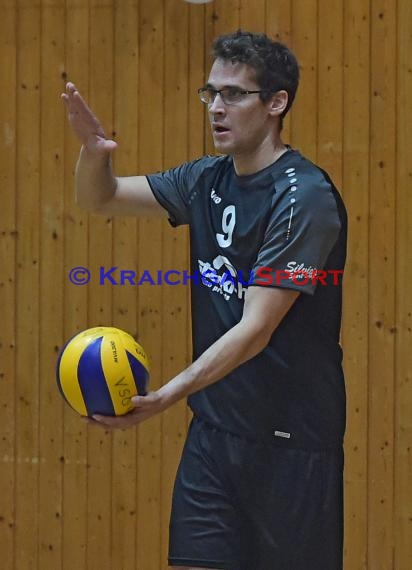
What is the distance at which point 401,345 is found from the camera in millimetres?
4625

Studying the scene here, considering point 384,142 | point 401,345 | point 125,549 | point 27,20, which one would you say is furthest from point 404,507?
point 27,20

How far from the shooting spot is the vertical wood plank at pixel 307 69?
15.3 ft

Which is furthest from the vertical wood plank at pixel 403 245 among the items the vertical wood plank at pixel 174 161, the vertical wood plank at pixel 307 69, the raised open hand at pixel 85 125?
the raised open hand at pixel 85 125

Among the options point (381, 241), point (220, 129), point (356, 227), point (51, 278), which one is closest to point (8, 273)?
point (51, 278)

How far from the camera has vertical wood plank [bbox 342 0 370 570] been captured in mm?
4648

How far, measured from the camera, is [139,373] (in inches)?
104

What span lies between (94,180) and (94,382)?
85cm

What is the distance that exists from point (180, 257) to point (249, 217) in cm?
186

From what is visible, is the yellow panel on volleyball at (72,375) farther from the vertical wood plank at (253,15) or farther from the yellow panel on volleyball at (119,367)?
the vertical wood plank at (253,15)

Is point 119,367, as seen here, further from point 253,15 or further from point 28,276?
point 253,15

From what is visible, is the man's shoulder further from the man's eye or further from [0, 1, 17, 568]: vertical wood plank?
[0, 1, 17, 568]: vertical wood plank

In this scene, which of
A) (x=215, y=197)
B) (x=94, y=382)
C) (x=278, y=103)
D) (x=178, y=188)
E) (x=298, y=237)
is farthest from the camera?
(x=178, y=188)

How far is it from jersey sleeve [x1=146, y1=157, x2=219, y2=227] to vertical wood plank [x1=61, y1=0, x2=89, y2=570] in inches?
61.7

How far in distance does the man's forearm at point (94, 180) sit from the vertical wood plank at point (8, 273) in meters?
1.71
